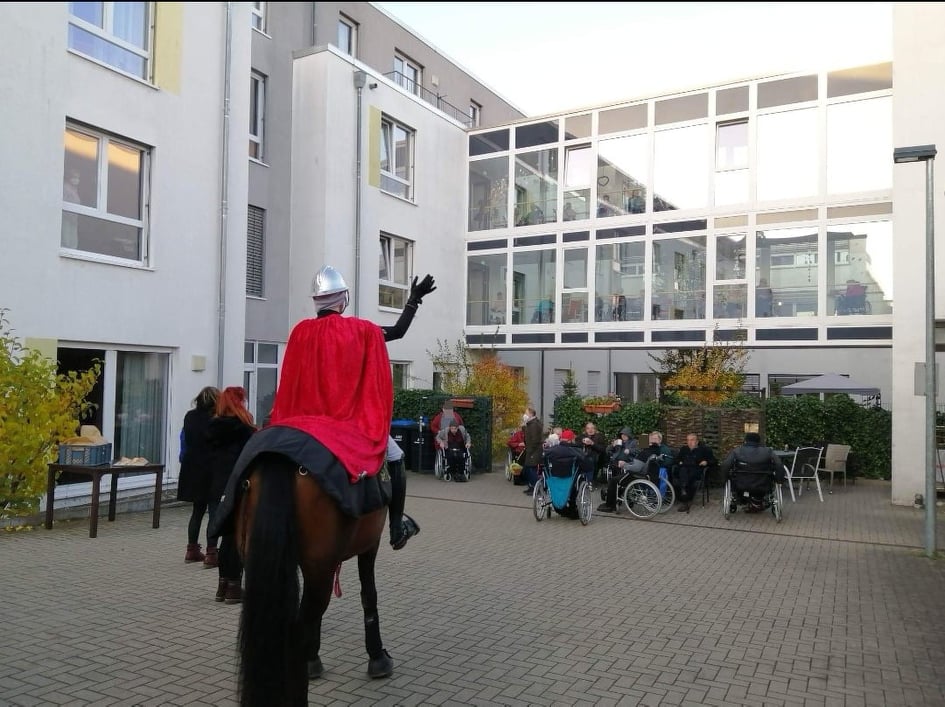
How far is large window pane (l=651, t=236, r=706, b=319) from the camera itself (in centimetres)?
2033

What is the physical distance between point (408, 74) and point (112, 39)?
15766mm

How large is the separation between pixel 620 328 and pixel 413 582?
15.0 metres

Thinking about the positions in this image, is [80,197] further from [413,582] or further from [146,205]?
[413,582]

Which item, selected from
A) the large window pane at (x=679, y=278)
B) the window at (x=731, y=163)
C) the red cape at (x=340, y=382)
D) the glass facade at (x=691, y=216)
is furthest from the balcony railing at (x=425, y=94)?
the red cape at (x=340, y=382)

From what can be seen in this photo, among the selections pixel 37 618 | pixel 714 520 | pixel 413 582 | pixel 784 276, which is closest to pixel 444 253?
pixel 784 276

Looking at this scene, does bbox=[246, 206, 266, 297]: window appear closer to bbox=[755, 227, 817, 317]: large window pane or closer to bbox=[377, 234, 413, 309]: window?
bbox=[377, 234, 413, 309]: window

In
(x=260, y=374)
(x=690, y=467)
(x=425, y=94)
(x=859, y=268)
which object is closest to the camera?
(x=690, y=467)

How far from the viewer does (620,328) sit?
69.9 ft

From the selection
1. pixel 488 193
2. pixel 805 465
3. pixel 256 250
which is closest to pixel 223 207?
pixel 256 250

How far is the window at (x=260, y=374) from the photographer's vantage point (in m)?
17.5

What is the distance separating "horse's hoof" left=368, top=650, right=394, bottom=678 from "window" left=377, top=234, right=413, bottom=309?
15952mm

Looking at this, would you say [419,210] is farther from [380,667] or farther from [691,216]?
[380,667]

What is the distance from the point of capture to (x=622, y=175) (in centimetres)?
2155

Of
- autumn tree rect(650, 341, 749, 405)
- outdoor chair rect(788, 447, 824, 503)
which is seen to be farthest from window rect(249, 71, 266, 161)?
outdoor chair rect(788, 447, 824, 503)
